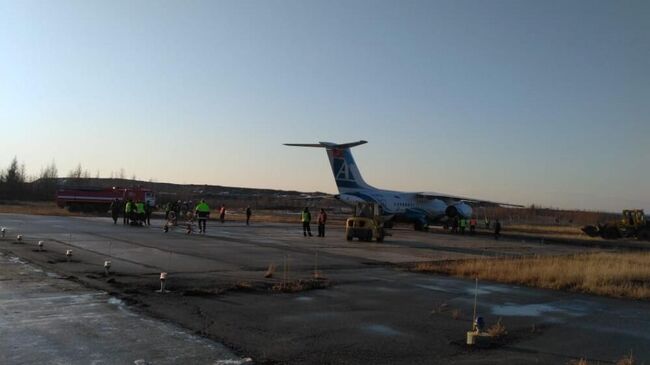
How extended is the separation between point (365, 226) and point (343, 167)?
678 inches

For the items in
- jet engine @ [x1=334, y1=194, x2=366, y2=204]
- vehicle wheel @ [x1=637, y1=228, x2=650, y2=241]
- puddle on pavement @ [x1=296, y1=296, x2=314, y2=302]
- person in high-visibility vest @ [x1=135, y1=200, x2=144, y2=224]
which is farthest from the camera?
vehicle wheel @ [x1=637, y1=228, x2=650, y2=241]

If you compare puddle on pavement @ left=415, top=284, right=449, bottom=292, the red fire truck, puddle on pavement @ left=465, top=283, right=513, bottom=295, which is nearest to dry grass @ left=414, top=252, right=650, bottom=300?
puddle on pavement @ left=465, top=283, right=513, bottom=295

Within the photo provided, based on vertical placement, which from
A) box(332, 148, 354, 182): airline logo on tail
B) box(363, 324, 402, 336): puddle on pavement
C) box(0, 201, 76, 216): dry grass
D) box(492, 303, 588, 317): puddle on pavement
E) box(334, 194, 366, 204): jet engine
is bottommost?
box(492, 303, 588, 317): puddle on pavement

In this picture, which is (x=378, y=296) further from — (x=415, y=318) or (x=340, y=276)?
(x=340, y=276)

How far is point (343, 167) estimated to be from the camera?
49.3 meters

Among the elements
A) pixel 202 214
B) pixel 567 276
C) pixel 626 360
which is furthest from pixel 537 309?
pixel 202 214

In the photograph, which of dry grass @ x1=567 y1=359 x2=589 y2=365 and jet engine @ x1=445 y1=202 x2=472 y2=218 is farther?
jet engine @ x1=445 y1=202 x2=472 y2=218

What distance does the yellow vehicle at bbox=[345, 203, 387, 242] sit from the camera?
106ft

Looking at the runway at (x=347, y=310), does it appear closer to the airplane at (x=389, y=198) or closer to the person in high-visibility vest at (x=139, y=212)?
the person in high-visibility vest at (x=139, y=212)

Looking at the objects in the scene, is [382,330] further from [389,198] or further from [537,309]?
[389,198]

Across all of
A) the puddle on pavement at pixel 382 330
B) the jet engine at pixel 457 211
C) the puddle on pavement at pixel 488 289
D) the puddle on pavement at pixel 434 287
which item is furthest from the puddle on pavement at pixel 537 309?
the jet engine at pixel 457 211

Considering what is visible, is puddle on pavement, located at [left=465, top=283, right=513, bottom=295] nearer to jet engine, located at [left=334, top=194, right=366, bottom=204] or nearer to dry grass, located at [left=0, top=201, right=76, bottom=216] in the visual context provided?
jet engine, located at [left=334, top=194, right=366, bottom=204]

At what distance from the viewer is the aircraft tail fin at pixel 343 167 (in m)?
48.9

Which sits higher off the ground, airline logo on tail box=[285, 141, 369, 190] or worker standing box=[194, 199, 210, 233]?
airline logo on tail box=[285, 141, 369, 190]
